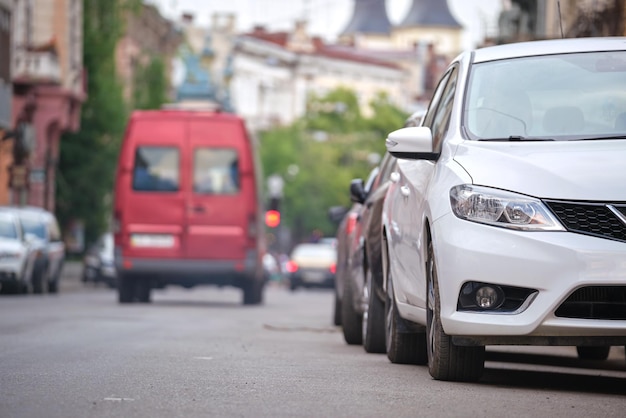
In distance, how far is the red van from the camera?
26234 mm

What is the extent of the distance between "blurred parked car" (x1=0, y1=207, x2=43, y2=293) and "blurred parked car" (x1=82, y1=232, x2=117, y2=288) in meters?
15.2

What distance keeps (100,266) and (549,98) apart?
39768mm

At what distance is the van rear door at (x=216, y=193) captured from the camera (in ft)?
86.8

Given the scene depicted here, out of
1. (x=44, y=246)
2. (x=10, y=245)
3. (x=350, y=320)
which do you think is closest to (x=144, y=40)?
(x=44, y=246)

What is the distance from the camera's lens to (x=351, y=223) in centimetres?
1595

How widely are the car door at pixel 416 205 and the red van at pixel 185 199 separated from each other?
597 inches

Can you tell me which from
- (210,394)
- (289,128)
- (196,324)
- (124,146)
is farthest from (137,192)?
(289,128)

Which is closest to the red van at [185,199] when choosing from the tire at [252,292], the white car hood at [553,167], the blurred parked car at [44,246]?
the tire at [252,292]

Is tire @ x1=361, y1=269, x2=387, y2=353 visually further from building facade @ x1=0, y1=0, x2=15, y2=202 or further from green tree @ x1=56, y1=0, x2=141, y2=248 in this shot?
green tree @ x1=56, y1=0, x2=141, y2=248

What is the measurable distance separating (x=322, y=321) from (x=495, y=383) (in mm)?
12337

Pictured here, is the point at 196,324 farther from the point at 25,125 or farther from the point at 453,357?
the point at 25,125

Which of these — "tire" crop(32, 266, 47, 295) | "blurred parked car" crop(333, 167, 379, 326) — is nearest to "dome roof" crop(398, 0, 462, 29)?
"tire" crop(32, 266, 47, 295)

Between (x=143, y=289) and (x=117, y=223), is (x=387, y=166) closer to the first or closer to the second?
(x=117, y=223)

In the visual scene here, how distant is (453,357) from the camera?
31.0 ft
